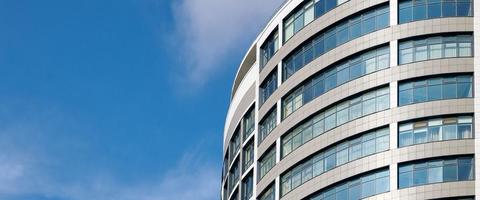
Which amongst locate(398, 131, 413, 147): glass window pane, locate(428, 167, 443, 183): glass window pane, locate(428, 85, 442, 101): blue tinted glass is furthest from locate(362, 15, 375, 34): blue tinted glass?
locate(428, 167, 443, 183): glass window pane

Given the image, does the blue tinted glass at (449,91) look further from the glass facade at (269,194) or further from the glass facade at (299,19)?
the glass facade at (269,194)

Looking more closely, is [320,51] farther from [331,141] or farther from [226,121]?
[226,121]

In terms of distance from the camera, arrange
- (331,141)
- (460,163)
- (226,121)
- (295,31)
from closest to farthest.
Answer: (460,163) < (331,141) < (295,31) < (226,121)

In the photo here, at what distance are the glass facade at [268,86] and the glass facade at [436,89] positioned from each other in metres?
13.5

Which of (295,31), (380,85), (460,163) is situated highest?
(295,31)

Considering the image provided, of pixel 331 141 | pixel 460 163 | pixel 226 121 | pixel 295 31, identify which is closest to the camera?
pixel 460 163

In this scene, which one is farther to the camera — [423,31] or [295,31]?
[295,31]

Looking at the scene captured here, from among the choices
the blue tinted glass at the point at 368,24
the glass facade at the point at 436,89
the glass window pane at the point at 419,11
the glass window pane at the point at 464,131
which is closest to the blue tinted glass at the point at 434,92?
the glass facade at the point at 436,89

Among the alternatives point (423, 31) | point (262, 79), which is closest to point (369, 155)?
point (423, 31)

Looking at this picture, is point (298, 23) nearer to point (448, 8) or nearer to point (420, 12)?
point (420, 12)

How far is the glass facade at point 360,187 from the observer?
9231cm

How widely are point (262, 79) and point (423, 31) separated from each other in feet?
52.8

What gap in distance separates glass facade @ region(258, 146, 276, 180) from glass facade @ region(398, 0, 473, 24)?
14058 mm

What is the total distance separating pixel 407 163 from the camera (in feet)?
301
